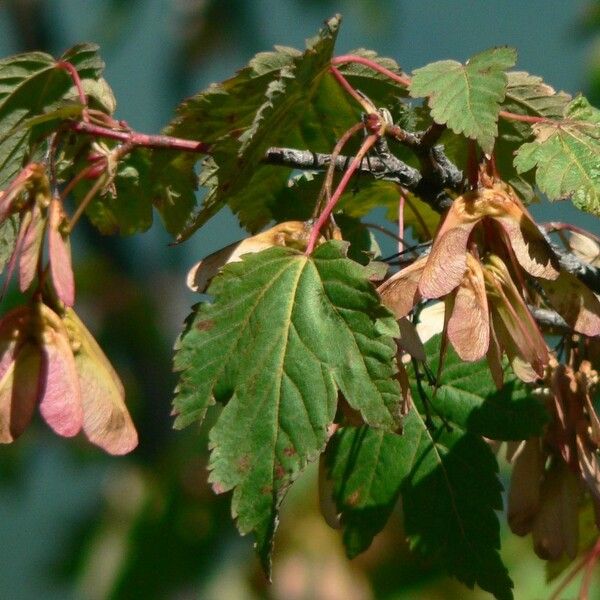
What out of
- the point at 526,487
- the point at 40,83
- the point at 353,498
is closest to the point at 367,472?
the point at 353,498

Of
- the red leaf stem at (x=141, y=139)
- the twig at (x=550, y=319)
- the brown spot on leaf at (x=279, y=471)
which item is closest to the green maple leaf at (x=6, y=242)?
the red leaf stem at (x=141, y=139)

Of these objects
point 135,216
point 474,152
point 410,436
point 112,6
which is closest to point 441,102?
point 474,152

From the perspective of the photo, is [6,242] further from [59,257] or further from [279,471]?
[279,471]

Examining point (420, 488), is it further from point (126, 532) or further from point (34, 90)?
point (126, 532)

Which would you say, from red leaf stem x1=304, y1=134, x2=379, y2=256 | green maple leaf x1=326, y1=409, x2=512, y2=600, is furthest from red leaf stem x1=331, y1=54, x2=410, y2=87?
green maple leaf x1=326, y1=409, x2=512, y2=600

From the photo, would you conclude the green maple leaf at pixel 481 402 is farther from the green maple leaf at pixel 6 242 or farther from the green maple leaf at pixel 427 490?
the green maple leaf at pixel 6 242

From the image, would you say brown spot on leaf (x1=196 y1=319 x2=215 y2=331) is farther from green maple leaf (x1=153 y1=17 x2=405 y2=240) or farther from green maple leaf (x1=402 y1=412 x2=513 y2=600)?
green maple leaf (x1=402 y1=412 x2=513 y2=600)
